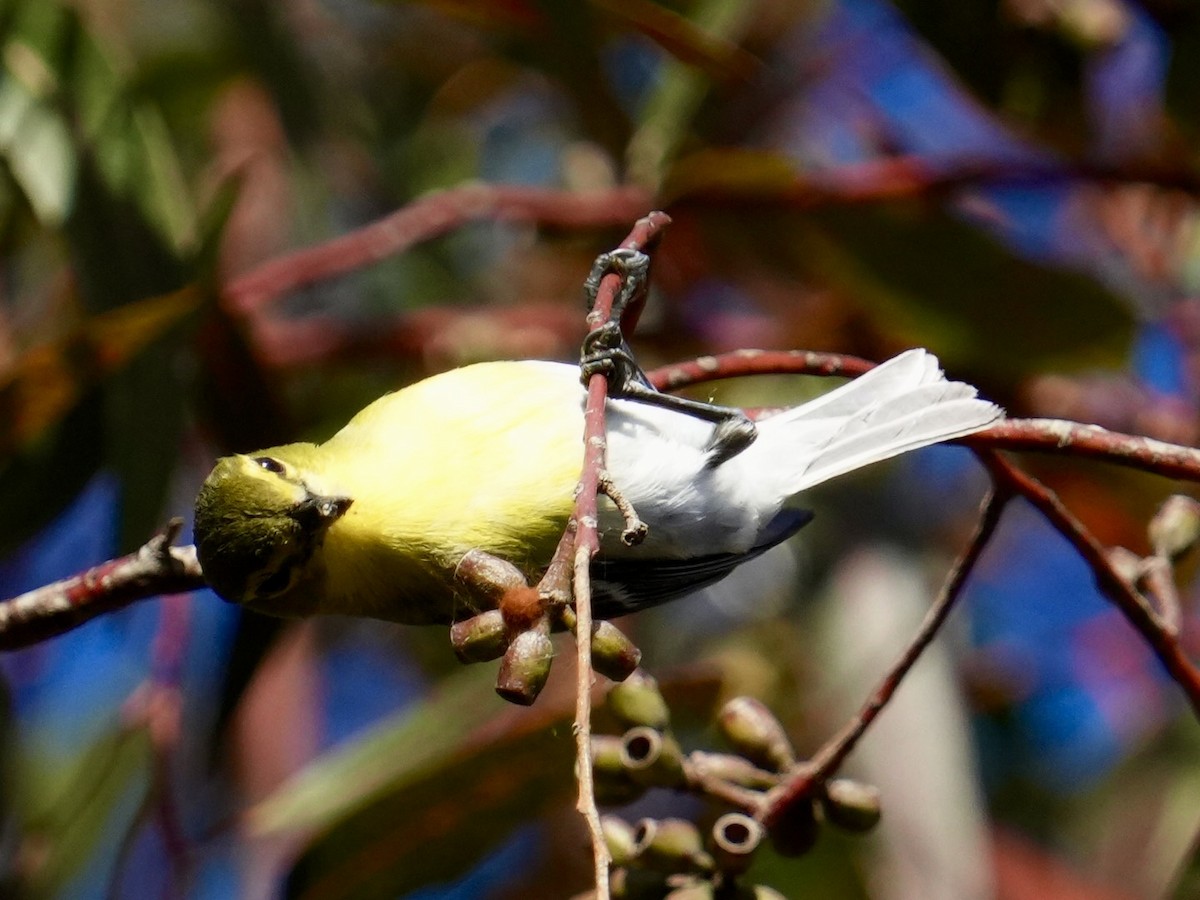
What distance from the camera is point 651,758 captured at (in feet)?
4.71

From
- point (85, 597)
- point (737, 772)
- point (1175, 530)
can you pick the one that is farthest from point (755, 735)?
point (85, 597)

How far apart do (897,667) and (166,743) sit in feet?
→ 4.08

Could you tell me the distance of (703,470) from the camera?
198 centimetres

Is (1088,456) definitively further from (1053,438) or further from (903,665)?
(903,665)

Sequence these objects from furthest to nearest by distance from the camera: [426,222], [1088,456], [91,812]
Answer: [426,222] < [91,812] < [1088,456]

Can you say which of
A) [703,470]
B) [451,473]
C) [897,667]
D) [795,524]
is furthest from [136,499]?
[897,667]

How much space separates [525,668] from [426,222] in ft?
5.93

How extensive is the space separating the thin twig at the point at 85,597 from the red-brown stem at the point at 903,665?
0.70 metres

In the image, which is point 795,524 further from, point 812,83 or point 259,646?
point 812,83

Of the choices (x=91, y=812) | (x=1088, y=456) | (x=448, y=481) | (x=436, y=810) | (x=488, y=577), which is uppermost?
(x=488, y=577)

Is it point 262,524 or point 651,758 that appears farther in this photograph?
point 262,524

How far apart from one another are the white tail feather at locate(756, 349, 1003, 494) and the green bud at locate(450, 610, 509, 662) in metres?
0.69

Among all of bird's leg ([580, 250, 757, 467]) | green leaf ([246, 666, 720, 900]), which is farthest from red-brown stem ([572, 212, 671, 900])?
green leaf ([246, 666, 720, 900])

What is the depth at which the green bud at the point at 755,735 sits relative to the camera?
154cm
